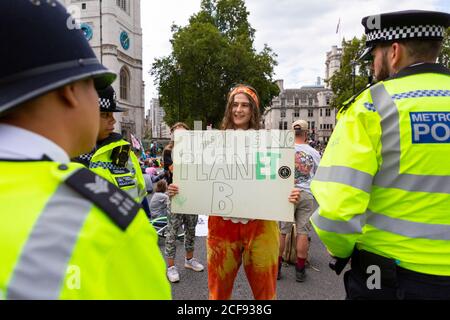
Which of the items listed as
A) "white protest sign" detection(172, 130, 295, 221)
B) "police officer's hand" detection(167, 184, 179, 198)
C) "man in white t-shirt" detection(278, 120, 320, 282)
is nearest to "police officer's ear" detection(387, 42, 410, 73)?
"white protest sign" detection(172, 130, 295, 221)

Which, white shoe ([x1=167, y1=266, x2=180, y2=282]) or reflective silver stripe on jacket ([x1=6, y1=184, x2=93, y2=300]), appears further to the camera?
white shoe ([x1=167, y1=266, x2=180, y2=282])

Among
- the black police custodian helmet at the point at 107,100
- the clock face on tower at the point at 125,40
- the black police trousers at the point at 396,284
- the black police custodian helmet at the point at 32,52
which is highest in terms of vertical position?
the clock face on tower at the point at 125,40

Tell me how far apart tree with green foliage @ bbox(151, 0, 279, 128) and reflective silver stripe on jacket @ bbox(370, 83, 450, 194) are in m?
27.3

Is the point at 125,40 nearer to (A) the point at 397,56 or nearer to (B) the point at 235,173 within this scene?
(B) the point at 235,173

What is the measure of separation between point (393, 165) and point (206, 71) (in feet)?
94.2

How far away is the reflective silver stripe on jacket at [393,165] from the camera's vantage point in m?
1.45

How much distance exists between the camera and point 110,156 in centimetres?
285

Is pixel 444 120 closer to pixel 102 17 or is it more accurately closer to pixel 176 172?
pixel 176 172

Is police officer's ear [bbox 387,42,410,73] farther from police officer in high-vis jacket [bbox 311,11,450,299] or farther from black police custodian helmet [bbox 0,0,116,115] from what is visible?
black police custodian helmet [bbox 0,0,116,115]

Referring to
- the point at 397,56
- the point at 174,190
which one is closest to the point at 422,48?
the point at 397,56

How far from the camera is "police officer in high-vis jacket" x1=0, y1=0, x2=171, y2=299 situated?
0.60 m

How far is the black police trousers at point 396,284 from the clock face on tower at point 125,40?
1928 inches

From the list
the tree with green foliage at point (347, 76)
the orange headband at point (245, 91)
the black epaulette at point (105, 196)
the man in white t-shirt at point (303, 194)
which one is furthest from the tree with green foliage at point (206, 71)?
the black epaulette at point (105, 196)

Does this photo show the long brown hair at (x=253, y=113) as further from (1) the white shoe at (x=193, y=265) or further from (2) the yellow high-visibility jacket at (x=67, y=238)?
(1) the white shoe at (x=193, y=265)
